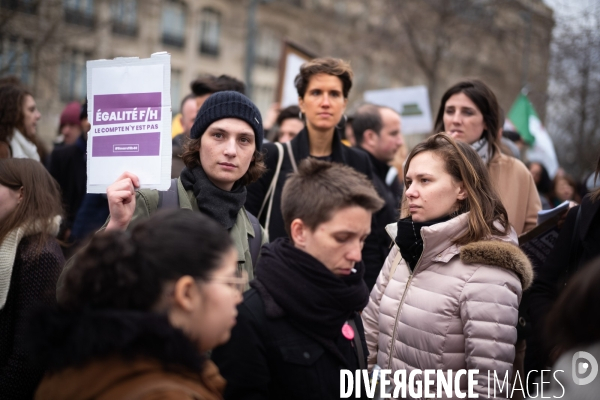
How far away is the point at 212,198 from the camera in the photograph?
3.22m

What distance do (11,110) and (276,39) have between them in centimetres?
3229

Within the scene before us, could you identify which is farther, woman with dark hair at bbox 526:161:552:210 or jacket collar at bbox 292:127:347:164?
woman with dark hair at bbox 526:161:552:210

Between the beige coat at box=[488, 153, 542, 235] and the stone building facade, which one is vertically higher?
the stone building facade

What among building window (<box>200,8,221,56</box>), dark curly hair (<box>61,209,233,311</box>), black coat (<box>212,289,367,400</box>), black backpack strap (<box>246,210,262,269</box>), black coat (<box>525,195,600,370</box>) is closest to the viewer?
dark curly hair (<box>61,209,233,311</box>)

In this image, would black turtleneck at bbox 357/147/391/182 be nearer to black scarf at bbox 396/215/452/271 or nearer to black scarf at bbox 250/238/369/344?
black scarf at bbox 396/215/452/271

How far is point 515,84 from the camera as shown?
25.5 metres

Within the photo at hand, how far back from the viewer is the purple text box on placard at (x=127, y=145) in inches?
125

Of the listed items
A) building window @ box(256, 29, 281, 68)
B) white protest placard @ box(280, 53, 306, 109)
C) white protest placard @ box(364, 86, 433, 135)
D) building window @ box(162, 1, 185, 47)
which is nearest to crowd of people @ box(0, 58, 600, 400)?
white protest placard @ box(280, 53, 306, 109)

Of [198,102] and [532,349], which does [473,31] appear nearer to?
[198,102]

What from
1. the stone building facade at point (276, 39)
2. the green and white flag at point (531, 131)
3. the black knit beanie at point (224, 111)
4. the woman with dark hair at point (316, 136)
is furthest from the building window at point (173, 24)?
the black knit beanie at point (224, 111)

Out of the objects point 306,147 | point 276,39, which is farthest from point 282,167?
point 276,39

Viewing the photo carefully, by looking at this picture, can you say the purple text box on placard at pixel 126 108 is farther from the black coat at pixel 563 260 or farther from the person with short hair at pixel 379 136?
the person with short hair at pixel 379 136

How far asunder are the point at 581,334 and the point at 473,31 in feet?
59.3

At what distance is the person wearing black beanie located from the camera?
3.14 meters
